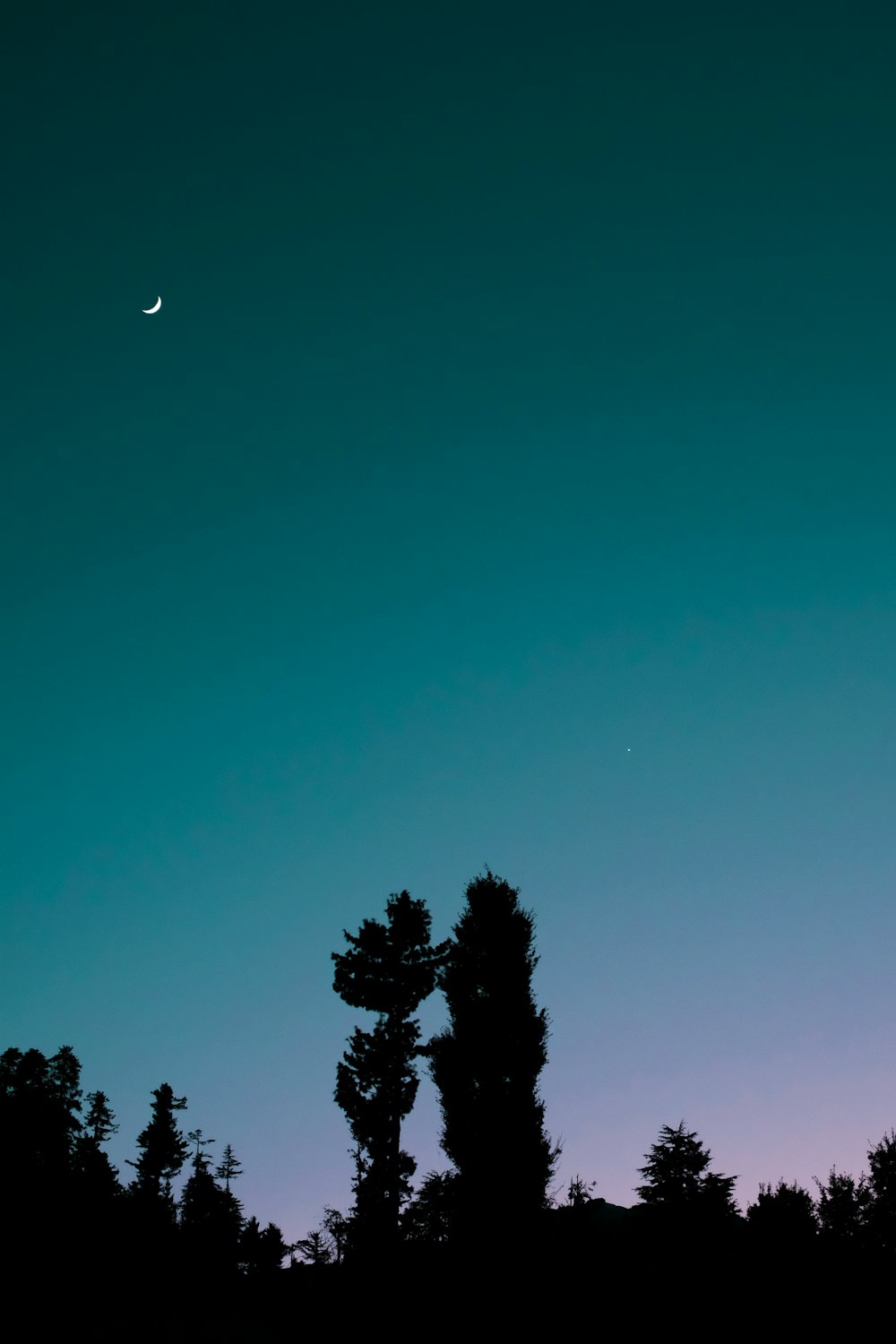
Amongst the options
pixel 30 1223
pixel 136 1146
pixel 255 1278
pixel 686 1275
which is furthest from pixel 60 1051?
pixel 686 1275

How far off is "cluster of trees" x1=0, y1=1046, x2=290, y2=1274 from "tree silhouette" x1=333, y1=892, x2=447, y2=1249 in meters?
11.0

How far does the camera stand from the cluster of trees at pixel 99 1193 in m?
31.2

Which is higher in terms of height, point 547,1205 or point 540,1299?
point 547,1205

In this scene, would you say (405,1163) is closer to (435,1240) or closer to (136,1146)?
(435,1240)

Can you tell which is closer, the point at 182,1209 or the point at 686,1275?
the point at 686,1275

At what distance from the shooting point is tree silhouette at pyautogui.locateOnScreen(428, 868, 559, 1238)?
24.9m

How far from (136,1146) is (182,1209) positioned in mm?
6711

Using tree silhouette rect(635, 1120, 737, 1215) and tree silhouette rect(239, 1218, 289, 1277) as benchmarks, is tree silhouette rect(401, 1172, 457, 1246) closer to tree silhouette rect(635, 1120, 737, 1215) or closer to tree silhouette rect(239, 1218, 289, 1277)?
tree silhouette rect(635, 1120, 737, 1215)

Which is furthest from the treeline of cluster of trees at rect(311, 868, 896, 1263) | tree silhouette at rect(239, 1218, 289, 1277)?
tree silhouette at rect(239, 1218, 289, 1277)

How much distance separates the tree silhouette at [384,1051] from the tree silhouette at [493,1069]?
7.37ft

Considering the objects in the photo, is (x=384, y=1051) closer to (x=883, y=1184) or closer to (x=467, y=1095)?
(x=467, y=1095)

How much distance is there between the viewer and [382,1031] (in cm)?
3019

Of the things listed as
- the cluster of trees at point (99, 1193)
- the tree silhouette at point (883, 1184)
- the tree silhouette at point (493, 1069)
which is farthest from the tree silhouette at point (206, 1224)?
the tree silhouette at point (883, 1184)

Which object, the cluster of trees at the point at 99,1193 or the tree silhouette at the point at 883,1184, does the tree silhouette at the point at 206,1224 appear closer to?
the cluster of trees at the point at 99,1193
